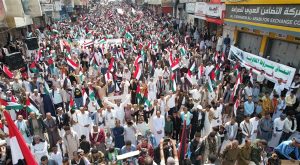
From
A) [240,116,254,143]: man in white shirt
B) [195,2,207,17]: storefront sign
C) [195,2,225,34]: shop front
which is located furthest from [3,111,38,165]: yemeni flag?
[195,2,207,17]: storefront sign

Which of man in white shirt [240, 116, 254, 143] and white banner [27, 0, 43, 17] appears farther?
white banner [27, 0, 43, 17]

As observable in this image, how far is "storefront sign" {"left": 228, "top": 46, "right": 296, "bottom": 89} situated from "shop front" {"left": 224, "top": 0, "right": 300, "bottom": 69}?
1.08 m

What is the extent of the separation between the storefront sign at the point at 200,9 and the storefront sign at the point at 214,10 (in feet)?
2.71

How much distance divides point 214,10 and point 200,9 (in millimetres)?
3687

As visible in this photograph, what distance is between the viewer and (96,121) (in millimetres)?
8219

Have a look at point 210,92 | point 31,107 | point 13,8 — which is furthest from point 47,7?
point 210,92

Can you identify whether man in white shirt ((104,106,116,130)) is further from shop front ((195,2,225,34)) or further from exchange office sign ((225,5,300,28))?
shop front ((195,2,225,34))

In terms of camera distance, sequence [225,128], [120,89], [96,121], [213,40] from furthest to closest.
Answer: [213,40], [120,89], [96,121], [225,128]

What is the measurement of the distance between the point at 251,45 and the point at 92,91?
10231 mm

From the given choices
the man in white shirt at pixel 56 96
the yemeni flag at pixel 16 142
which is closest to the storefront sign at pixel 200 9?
the man in white shirt at pixel 56 96

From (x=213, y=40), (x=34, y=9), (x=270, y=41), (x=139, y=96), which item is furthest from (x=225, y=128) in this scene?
(x=34, y=9)

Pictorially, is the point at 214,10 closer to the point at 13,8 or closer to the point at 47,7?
the point at 13,8

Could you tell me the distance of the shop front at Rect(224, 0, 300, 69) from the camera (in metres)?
10.9

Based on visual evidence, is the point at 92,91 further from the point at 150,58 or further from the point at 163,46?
the point at 163,46
